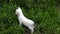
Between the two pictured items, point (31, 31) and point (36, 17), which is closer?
point (31, 31)

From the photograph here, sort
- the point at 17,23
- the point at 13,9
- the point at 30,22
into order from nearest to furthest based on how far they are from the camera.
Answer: the point at 30,22 < the point at 17,23 < the point at 13,9

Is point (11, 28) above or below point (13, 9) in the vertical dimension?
below

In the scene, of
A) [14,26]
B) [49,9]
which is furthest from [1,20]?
[49,9]

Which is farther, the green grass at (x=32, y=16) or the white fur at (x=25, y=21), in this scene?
the green grass at (x=32, y=16)

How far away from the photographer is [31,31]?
495 cm

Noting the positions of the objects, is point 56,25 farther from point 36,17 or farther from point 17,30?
point 17,30

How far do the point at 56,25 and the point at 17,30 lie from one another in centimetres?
101

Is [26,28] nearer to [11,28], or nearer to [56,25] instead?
[11,28]

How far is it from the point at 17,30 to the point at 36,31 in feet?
1.54

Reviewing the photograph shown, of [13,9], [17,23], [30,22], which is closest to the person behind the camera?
[30,22]

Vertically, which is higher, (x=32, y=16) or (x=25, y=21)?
(x=32, y=16)

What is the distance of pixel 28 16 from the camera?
5414 millimetres

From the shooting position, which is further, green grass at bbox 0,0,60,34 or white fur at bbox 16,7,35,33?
green grass at bbox 0,0,60,34

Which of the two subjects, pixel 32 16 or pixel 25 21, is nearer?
pixel 25 21
